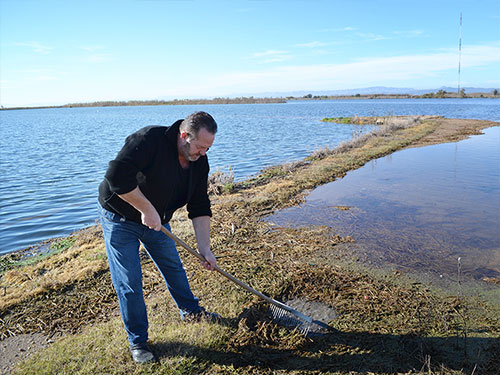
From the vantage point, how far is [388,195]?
842 centimetres

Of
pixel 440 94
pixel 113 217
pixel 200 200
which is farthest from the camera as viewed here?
pixel 440 94

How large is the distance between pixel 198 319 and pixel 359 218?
4124 millimetres

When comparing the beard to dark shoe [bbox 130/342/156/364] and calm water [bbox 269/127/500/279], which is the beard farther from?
calm water [bbox 269/127/500/279]

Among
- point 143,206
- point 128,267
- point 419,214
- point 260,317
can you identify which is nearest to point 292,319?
point 260,317

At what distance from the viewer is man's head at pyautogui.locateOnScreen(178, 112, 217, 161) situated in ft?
9.57

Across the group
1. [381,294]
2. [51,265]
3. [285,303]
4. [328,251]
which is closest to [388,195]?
[328,251]

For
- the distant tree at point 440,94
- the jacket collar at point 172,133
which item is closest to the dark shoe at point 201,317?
the jacket collar at point 172,133

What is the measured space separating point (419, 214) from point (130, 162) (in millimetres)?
5899

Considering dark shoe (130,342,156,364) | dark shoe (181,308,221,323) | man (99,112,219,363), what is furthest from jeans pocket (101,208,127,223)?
dark shoe (181,308,221,323)

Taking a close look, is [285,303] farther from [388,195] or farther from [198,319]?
[388,195]

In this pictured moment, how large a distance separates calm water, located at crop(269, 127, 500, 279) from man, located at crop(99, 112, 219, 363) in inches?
122

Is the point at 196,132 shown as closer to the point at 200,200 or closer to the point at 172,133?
the point at 172,133

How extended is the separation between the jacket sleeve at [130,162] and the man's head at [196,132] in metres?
0.26

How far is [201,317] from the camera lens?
A: 11.6ft
